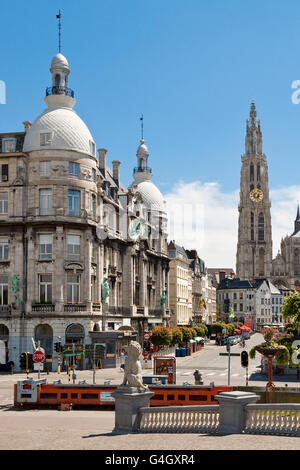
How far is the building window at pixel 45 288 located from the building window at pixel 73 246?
2.77 metres

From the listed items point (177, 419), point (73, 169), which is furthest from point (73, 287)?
point (177, 419)

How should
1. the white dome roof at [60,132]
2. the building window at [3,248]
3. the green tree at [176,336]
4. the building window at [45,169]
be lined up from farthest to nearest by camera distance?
the green tree at [176,336]
the building window at [3,248]
the white dome roof at [60,132]
the building window at [45,169]

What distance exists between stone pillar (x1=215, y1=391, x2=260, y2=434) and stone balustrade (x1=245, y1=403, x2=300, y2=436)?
219 millimetres

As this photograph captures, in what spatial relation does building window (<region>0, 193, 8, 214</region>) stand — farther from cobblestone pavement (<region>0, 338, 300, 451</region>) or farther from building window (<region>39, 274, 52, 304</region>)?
cobblestone pavement (<region>0, 338, 300, 451</region>)

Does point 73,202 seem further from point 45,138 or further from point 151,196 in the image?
point 151,196

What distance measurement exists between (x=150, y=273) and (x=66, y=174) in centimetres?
3120

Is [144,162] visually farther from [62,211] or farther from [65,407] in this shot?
[65,407]

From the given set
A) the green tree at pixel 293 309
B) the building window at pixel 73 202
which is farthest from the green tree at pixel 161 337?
the building window at pixel 73 202

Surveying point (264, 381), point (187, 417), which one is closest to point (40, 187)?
point (264, 381)

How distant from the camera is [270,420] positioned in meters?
20.3

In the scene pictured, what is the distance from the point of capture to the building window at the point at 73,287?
5912 cm

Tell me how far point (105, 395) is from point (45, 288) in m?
28.3

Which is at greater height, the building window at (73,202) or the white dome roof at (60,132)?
the white dome roof at (60,132)

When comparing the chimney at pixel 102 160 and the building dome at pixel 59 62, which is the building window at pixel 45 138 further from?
the chimney at pixel 102 160
